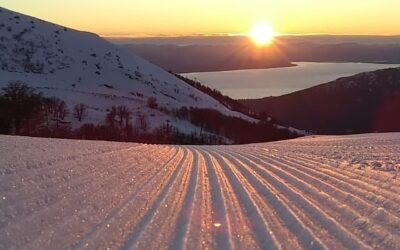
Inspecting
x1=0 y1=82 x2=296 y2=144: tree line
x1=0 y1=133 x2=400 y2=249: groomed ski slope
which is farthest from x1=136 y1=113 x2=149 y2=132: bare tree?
x1=0 y1=133 x2=400 y2=249: groomed ski slope

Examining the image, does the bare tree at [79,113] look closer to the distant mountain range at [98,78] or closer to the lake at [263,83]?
the distant mountain range at [98,78]

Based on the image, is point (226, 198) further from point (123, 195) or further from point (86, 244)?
point (86, 244)

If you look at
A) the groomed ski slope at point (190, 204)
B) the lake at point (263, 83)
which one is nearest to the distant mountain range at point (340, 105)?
the lake at point (263, 83)

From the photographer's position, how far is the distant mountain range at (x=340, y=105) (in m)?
107

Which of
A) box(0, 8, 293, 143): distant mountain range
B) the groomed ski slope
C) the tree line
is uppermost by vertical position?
box(0, 8, 293, 143): distant mountain range

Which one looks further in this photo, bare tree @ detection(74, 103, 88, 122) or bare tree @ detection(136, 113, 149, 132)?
bare tree @ detection(136, 113, 149, 132)

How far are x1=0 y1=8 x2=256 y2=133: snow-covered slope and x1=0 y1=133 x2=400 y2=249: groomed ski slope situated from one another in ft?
148

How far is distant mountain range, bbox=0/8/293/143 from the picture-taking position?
53.4 m

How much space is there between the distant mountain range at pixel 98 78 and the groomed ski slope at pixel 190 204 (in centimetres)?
3440

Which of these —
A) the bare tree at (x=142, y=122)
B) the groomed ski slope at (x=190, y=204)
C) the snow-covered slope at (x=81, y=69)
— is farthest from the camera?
the snow-covered slope at (x=81, y=69)

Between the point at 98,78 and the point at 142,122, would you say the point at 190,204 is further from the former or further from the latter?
the point at 98,78

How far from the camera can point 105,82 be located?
244 ft

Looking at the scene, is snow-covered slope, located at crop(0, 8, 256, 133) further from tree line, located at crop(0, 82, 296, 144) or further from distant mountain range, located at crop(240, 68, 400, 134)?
distant mountain range, located at crop(240, 68, 400, 134)

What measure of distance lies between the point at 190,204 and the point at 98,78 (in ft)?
229
